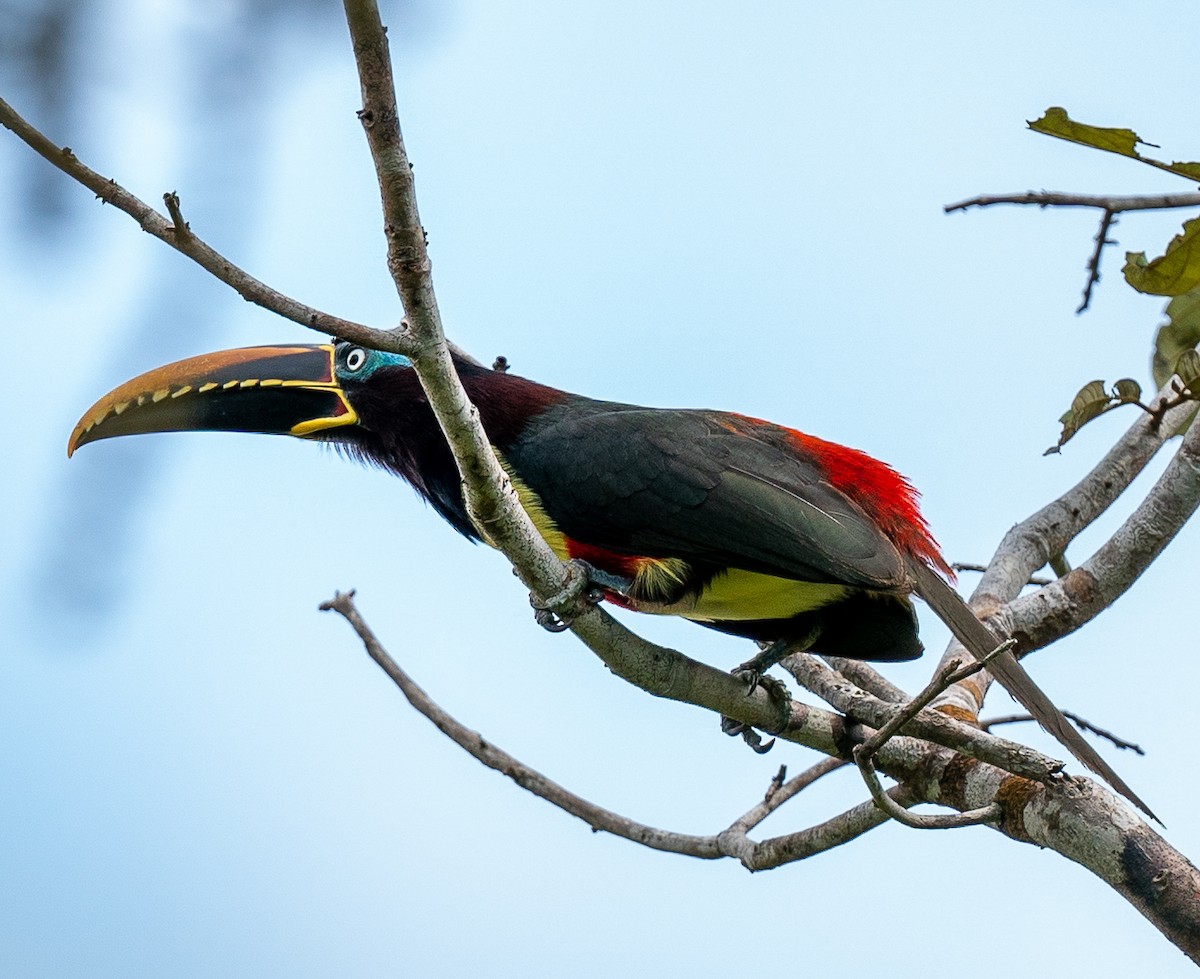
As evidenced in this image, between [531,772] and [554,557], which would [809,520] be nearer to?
[554,557]

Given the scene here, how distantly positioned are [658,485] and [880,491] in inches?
30.4

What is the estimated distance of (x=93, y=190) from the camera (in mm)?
2516

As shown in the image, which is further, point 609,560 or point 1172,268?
point 609,560

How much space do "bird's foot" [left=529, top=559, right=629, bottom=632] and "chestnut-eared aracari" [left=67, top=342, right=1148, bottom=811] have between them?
15 centimetres

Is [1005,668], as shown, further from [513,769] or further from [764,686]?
[513,769]

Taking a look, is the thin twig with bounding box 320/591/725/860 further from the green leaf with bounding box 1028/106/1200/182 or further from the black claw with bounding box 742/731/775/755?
the green leaf with bounding box 1028/106/1200/182

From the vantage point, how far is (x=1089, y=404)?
12.7ft

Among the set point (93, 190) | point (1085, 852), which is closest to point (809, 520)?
point (1085, 852)

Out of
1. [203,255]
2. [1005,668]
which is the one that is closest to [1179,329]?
[1005,668]

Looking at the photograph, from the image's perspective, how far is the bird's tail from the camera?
12.5 feet

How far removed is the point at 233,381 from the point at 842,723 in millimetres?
2129

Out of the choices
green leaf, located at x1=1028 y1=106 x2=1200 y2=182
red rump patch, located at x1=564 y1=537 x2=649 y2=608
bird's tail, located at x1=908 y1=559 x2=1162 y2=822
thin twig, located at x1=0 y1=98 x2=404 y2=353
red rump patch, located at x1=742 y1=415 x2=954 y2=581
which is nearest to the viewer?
thin twig, located at x1=0 y1=98 x2=404 y2=353

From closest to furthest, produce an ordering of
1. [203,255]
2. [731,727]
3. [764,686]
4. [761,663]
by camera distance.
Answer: [203,255] → [764,686] → [761,663] → [731,727]

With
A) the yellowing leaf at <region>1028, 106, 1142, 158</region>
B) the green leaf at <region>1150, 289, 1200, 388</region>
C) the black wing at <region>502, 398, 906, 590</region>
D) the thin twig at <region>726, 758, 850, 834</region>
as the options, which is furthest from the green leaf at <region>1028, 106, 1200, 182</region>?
the thin twig at <region>726, 758, 850, 834</region>
